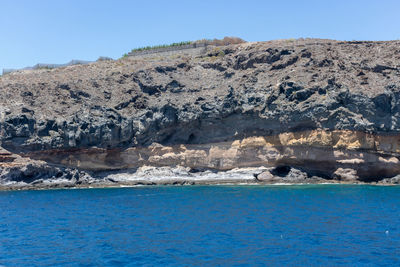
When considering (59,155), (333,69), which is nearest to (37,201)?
(59,155)

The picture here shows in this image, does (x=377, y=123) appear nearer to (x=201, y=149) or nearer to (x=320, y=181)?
(x=320, y=181)

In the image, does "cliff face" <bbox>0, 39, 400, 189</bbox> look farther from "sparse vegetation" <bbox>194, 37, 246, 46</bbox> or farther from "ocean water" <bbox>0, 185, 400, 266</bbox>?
"sparse vegetation" <bbox>194, 37, 246, 46</bbox>

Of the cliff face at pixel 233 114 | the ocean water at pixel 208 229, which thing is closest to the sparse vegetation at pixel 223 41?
the cliff face at pixel 233 114

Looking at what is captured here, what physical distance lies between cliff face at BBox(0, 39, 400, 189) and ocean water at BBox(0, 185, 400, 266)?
9934 mm

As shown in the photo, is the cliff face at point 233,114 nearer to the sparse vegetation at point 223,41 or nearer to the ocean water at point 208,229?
the ocean water at point 208,229

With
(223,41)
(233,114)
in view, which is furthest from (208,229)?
(223,41)

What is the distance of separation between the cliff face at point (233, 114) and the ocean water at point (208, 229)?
9.93 metres

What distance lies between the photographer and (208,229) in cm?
2469

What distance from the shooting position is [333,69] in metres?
53.8

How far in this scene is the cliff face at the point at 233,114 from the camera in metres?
48.7

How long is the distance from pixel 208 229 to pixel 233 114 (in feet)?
102

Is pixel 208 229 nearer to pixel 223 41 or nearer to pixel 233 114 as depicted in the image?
pixel 233 114

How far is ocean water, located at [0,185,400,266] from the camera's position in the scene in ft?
63.1

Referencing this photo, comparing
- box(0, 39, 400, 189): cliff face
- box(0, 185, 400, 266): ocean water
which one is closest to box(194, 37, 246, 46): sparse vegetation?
box(0, 39, 400, 189): cliff face
